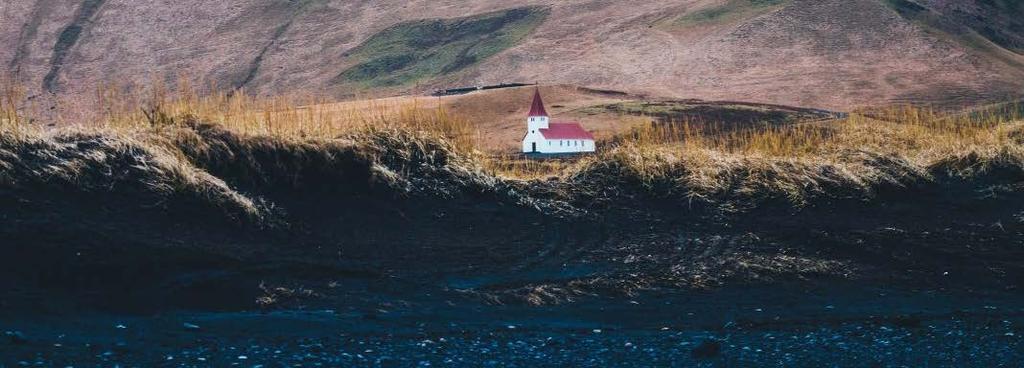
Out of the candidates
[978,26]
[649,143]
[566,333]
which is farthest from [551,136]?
[978,26]

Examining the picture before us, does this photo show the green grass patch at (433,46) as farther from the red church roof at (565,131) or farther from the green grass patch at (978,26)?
the red church roof at (565,131)

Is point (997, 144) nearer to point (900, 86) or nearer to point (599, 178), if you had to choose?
point (599, 178)

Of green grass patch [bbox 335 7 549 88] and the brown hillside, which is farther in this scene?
green grass patch [bbox 335 7 549 88]

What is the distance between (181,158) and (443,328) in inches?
149

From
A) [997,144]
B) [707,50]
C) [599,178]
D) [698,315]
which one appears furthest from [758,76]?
[698,315]

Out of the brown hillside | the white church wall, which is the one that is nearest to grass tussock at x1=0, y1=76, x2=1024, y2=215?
the white church wall

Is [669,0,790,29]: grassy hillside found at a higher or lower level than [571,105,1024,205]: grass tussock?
higher

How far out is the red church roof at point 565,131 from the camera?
1617 inches

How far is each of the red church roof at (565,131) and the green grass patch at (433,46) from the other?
2636 cm

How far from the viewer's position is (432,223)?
13.8 metres

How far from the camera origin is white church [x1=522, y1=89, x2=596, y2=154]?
3966cm

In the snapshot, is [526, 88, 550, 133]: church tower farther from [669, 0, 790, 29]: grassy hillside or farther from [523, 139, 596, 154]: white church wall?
[669, 0, 790, 29]: grassy hillside

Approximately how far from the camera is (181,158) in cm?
1307

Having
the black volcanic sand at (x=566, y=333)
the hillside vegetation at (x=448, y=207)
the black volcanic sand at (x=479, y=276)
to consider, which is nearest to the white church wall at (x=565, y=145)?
the hillside vegetation at (x=448, y=207)
